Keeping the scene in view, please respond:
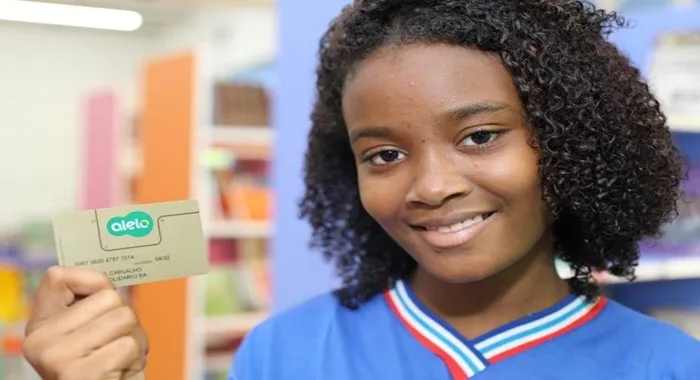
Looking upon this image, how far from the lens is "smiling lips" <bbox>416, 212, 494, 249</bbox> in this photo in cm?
85

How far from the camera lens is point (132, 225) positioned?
0.82 m

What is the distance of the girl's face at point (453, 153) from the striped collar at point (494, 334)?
10 centimetres

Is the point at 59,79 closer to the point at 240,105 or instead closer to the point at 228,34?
the point at 228,34

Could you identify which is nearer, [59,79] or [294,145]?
[294,145]

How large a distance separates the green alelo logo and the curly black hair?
31 cm

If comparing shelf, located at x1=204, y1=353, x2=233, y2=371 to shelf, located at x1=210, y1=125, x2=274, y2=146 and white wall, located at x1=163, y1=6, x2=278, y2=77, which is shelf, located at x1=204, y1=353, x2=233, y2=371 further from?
white wall, located at x1=163, y1=6, x2=278, y2=77

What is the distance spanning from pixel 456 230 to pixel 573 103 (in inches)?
8.0

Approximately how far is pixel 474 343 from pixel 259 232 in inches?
86.6

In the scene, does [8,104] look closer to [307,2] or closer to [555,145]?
[307,2]

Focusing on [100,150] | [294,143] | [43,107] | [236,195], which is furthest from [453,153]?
[43,107]

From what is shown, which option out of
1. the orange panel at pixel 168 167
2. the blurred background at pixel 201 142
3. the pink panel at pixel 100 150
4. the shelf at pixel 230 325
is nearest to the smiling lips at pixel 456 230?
the blurred background at pixel 201 142

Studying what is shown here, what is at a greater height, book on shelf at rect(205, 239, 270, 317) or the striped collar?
the striped collar

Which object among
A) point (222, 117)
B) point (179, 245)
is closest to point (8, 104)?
point (222, 117)

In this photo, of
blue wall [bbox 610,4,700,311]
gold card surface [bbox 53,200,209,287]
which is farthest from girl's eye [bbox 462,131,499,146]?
blue wall [bbox 610,4,700,311]
